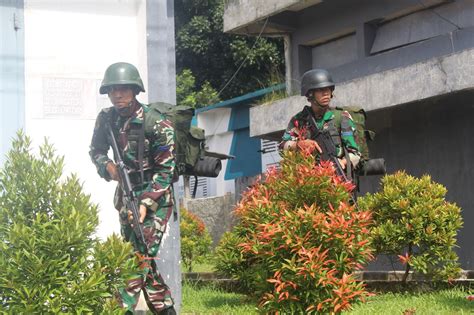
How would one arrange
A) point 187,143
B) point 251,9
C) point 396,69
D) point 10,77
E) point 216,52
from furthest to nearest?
point 216,52 → point 251,9 → point 396,69 → point 10,77 → point 187,143

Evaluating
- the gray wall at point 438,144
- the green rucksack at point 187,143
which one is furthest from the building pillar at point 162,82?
the gray wall at point 438,144

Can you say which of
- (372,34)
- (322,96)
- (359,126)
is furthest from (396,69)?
(322,96)

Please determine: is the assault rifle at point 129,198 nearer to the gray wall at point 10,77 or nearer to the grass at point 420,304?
the gray wall at point 10,77

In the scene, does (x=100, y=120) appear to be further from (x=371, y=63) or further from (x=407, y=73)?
(x=371, y=63)

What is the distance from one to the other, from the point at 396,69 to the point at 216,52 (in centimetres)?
1263

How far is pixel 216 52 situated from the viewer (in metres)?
23.2

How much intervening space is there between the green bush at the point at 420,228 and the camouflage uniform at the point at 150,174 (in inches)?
107

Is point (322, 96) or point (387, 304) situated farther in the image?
point (387, 304)

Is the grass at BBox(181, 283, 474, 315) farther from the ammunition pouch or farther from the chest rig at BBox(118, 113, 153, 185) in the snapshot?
the chest rig at BBox(118, 113, 153, 185)

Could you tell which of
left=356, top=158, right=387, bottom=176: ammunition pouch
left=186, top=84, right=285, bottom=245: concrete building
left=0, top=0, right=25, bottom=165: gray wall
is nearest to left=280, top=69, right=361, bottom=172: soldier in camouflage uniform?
left=356, top=158, right=387, bottom=176: ammunition pouch

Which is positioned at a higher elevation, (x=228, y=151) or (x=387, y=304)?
(x=228, y=151)

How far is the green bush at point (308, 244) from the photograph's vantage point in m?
4.60

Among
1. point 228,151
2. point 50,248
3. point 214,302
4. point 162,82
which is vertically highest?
point 228,151

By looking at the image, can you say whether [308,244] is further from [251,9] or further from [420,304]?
[251,9]
